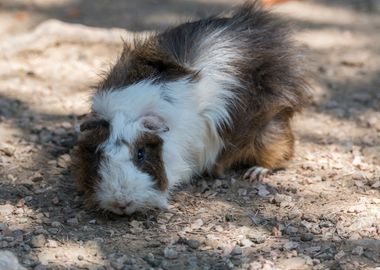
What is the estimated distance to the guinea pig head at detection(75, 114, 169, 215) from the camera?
3.49m

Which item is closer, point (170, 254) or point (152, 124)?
point (170, 254)

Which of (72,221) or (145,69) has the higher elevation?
(145,69)

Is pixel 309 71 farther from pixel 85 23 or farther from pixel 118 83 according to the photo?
pixel 85 23

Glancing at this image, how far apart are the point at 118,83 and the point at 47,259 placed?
40.2 inches

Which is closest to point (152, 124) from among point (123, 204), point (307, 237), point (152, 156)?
point (152, 156)

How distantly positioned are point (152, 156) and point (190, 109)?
15.3 inches

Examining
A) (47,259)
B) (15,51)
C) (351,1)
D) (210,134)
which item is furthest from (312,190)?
(351,1)

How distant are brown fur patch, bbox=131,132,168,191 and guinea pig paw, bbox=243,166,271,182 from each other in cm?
65

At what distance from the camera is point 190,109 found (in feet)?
12.9

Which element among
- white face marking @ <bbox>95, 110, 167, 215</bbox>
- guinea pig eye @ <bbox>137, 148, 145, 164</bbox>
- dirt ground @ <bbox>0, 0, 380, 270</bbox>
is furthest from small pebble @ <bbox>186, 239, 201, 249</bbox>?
guinea pig eye @ <bbox>137, 148, 145, 164</bbox>

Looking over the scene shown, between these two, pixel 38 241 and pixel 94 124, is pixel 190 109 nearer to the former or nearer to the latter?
pixel 94 124

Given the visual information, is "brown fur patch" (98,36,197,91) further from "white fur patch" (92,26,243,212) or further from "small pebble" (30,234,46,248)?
"small pebble" (30,234,46,248)

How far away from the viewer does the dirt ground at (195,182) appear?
11.0ft

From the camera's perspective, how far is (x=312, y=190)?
4008 millimetres
